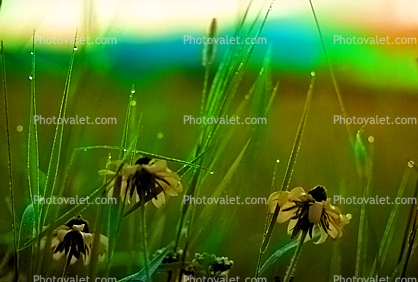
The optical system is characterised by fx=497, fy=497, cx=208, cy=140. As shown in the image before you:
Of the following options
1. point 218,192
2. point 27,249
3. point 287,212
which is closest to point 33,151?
point 27,249

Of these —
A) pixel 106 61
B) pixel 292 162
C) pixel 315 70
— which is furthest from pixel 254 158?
pixel 106 61

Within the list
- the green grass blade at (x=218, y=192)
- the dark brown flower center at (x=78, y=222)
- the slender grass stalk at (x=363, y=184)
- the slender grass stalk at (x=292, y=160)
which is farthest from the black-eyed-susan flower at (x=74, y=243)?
the slender grass stalk at (x=363, y=184)

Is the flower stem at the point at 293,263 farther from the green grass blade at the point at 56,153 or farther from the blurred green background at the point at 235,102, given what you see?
the green grass blade at the point at 56,153

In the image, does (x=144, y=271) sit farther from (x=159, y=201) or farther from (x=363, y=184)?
(x=363, y=184)

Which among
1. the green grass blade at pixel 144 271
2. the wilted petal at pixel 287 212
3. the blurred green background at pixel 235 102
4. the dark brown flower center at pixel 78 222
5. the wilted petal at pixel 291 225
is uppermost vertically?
the blurred green background at pixel 235 102

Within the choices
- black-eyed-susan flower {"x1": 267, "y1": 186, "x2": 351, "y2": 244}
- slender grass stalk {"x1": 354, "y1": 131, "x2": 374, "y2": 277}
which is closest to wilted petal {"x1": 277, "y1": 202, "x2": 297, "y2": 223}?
black-eyed-susan flower {"x1": 267, "y1": 186, "x2": 351, "y2": 244}

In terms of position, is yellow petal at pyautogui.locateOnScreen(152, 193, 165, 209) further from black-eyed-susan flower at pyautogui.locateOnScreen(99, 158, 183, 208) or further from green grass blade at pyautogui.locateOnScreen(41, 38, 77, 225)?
green grass blade at pyautogui.locateOnScreen(41, 38, 77, 225)

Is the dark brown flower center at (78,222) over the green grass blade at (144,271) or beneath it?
over

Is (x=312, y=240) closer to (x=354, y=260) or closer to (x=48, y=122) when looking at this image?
(x=354, y=260)
